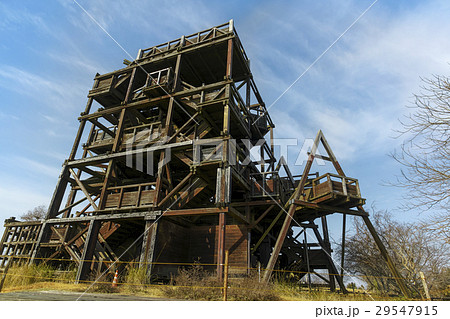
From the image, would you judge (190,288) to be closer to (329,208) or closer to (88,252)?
(88,252)

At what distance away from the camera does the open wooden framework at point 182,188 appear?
12453mm

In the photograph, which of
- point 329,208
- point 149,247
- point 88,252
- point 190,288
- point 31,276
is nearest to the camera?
point 190,288

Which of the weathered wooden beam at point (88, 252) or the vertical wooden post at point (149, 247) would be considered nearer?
the vertical wooden post at point (149, 247)

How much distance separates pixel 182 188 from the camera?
45.7 feet

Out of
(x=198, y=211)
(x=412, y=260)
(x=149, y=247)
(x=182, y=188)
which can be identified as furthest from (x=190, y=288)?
(x=412, y=260)

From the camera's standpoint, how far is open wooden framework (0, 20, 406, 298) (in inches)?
490

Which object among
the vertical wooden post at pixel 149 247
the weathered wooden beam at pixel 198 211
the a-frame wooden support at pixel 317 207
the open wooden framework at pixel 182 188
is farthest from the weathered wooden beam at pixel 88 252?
the a-frame wooden support at pixel 317 207

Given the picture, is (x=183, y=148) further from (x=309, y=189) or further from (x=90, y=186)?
(x=90, y=186)

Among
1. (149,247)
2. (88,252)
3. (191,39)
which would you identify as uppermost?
(191,39)

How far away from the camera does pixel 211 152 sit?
12.6 m

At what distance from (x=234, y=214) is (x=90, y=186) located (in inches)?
457

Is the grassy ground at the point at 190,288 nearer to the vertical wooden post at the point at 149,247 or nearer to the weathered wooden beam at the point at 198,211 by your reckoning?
the vertical wooden post at the point at 149,247

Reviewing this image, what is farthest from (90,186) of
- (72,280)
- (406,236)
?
(406,236)
